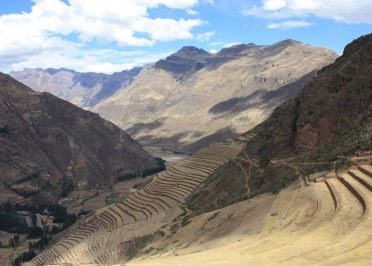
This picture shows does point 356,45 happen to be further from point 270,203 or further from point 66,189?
point 66,189

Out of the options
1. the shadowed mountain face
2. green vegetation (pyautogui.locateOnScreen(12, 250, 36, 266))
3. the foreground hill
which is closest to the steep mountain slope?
the shadowed mountain face

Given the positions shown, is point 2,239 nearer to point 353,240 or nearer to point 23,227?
point 23,227

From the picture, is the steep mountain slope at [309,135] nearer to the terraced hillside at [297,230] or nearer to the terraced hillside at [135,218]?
the terraced hillside at [297,230]

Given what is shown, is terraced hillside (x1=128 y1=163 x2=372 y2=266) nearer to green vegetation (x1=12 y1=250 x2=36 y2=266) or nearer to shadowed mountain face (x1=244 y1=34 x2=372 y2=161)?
shadowed mountain face (x1=244 y1=34 x2=372 y2=161)

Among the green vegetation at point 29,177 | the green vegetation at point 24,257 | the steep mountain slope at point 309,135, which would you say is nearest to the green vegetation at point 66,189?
the green vegetation at point 29,177

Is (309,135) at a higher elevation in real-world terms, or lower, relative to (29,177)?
higher

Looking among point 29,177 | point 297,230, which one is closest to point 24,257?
point 297,230

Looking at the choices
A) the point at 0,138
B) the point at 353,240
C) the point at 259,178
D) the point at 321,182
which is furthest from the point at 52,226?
the point at 353,240
